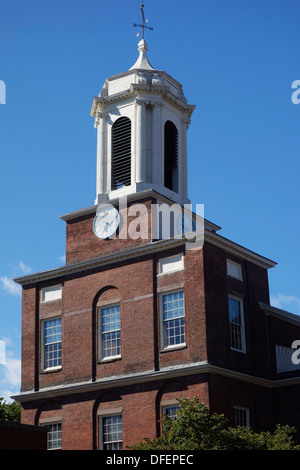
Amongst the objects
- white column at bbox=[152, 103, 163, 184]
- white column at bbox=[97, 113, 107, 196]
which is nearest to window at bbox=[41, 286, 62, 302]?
white column at bbox=[97, 113, 107, 196]

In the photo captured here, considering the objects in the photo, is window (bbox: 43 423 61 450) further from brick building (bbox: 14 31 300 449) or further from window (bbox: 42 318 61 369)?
window (bbox: 42 318 61 369)

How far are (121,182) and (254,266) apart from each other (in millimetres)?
7526

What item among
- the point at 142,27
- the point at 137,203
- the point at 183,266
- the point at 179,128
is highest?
the point at 142,27

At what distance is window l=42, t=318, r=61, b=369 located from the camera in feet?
127

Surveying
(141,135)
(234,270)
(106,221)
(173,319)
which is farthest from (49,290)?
(234,270)

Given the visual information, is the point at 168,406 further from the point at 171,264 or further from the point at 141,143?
the point at 141,143

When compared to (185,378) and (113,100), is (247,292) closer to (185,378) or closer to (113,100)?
(185,378)

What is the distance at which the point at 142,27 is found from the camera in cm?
4350

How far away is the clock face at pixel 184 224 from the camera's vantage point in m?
39.2

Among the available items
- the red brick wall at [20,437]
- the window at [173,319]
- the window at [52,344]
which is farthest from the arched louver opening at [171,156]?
the red brick wall at [20,437]

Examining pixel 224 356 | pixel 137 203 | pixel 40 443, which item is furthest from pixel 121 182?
pixel 40 443

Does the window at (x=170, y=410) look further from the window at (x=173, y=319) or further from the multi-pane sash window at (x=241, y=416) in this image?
the multi-pane sash window at (x=241, y=416)

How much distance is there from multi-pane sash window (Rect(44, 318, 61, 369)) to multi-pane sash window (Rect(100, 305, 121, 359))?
2624 mm

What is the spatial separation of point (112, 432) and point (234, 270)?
892 cm
